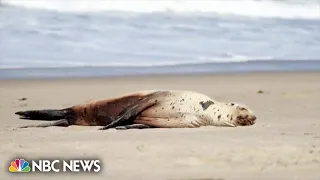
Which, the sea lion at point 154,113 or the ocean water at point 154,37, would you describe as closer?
the sea lion at point 154,113

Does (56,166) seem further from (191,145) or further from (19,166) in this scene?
(191,145)

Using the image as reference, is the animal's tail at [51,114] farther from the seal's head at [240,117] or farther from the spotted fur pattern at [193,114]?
the seal's head at [240,117]

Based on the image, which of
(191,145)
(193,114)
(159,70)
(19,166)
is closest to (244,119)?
(193,114)

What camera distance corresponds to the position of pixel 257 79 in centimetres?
1086

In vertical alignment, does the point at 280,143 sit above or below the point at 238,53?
below

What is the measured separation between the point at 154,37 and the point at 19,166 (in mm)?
9940

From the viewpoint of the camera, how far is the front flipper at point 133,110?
6816mm

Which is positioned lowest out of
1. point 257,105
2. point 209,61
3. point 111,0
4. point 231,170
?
point 231,170

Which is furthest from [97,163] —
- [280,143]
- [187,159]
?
[280,143]

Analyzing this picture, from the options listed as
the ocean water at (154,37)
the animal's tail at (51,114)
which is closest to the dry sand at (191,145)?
the animal's tail at (51,114)

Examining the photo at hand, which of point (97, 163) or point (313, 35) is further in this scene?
point (313, 35)

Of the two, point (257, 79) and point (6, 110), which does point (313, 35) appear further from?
point (6, 110)

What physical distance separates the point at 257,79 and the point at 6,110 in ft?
13.7

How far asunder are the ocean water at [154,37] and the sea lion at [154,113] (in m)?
3.92
